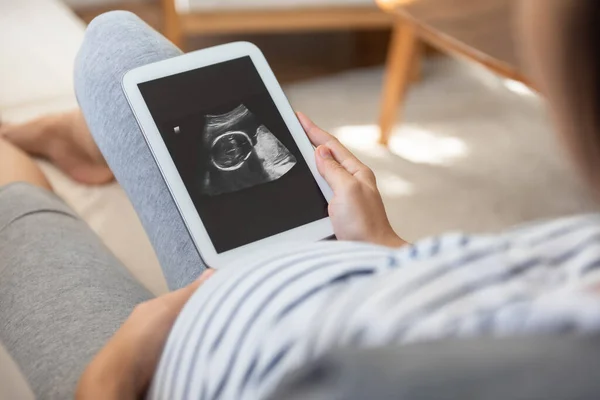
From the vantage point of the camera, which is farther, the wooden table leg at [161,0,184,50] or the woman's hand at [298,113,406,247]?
the wooden table leg at [161,0,184,50]

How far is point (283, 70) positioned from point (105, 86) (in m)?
1.18

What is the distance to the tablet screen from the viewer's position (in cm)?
68

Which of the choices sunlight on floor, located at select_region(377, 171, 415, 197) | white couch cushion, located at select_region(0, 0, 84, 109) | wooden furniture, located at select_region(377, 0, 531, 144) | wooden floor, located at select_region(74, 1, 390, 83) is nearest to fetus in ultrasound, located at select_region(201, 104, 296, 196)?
white couch cushion, located at select_region(0, 0, 84, 109)

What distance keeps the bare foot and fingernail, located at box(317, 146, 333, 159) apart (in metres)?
0.38

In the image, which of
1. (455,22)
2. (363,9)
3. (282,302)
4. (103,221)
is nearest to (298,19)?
(363,9)

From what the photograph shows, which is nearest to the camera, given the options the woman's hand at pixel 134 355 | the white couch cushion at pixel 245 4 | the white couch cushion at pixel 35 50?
the woman's hand at pixel 134 355

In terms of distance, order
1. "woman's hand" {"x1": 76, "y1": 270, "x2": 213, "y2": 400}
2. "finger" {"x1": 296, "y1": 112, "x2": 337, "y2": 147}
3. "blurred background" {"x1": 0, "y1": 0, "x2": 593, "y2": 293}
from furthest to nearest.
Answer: "blurred background" {"x1": 0, "y1": 0, "x2": 593, "y2": 293} < "finger" {"x1": 296, "y1": 112, "x2": 337, "y2": 147} < "woman's hand" {"x1": 76, "y1": 270, "x2": 213, "y2": 400}

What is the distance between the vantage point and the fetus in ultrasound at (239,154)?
695 mm

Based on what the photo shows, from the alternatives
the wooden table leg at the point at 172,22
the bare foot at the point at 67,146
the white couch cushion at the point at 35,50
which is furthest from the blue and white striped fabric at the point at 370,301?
the wooden table leg at the point at 172,22

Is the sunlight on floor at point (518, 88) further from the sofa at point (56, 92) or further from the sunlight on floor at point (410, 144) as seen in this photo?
the sofa at point (56, 92)

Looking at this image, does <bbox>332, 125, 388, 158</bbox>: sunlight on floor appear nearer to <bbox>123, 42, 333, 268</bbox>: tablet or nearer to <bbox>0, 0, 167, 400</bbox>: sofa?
<bbox>0, 0, 167, 400</bbox>: sofa

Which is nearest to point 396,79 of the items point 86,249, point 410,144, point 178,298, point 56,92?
point 410,144

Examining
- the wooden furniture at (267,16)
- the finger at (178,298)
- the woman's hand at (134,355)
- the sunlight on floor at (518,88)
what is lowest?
the sunlight on floor at (518,88)

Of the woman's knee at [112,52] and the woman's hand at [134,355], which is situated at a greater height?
the woman's knee at [112,52]
